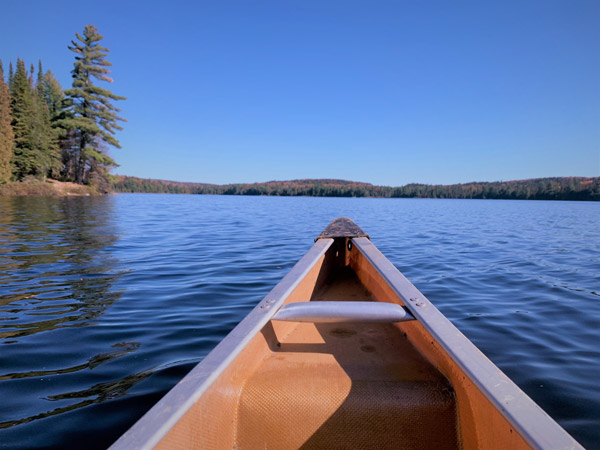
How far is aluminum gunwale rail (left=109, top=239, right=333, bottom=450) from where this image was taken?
871mm

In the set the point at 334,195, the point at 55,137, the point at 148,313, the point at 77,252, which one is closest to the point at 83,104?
the point at 55,137

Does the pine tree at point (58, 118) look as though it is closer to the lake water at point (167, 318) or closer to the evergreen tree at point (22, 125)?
the evergreen tree at point (22, 125)

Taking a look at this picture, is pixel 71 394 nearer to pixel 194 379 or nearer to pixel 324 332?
pixel 194 379

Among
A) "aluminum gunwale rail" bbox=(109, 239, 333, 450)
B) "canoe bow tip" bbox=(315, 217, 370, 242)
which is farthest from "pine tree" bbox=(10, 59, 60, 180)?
"aluminum gunwale rail" bbox=(109, 239, 333, 450)

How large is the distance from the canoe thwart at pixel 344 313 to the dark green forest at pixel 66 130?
112ft

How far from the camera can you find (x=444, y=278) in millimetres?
5152

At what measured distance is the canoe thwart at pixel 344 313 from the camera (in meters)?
1.80

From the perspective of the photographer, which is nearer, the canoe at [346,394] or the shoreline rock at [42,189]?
the canoe at [346,394]

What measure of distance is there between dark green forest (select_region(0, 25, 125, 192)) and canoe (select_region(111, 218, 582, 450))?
3435 centimetres

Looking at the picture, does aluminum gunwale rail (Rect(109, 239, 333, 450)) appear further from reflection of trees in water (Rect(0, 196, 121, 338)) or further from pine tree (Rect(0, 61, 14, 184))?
pine tree (Rect(0, 61, 14, 184))

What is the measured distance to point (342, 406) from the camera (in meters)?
1.45

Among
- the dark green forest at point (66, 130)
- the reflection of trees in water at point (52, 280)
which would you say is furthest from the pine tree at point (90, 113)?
the reflection of trees in water at point (52, 280)

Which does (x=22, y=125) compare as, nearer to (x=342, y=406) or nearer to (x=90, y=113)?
(x=90, y=113)

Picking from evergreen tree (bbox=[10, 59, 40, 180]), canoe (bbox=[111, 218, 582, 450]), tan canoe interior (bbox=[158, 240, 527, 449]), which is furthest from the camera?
evergreen tree (bbox=[10, 59, 40, 180])
